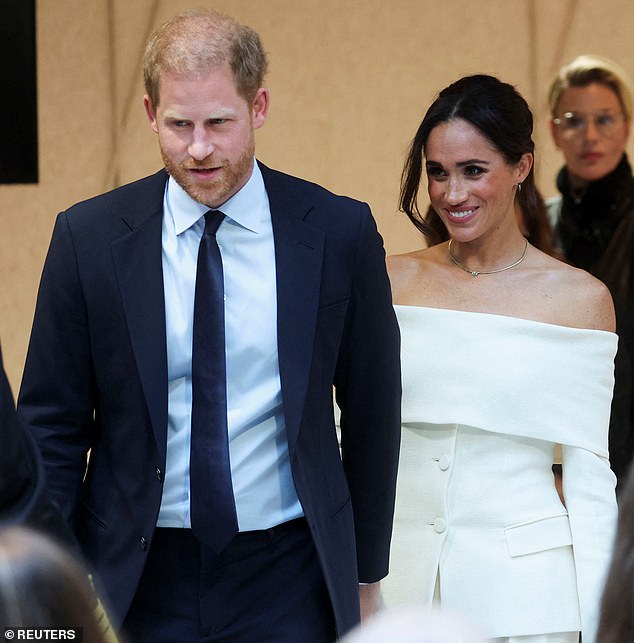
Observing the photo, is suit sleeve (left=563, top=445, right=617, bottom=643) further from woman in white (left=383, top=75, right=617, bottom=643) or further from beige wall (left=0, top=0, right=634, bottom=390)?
beige wall (left=0, top=0, right=634, bottom=390)

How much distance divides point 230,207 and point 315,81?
104 inches

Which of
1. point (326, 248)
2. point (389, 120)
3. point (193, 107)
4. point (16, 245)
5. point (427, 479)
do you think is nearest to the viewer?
point (193, 107)

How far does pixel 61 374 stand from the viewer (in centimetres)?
226

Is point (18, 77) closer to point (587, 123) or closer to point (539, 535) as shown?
point (587, 123)

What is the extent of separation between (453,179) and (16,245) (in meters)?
2.63

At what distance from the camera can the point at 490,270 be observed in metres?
2.97

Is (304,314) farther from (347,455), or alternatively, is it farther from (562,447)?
(562,447)

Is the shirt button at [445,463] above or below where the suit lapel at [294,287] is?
below

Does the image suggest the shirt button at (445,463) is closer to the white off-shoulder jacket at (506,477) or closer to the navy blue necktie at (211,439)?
the white off-shoulder jacket at (506,477)

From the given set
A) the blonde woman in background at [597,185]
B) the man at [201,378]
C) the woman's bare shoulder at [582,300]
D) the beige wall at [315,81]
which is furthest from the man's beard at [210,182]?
the beige wall at [315,81]

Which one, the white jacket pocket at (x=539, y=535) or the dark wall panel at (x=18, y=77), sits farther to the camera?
the dark wall panel at (x=18, y=77)

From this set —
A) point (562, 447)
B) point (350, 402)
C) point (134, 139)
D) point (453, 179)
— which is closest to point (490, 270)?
point (453, 179)

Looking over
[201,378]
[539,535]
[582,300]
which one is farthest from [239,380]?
[582,300]

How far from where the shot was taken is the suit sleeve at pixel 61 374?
2254 millimetres
